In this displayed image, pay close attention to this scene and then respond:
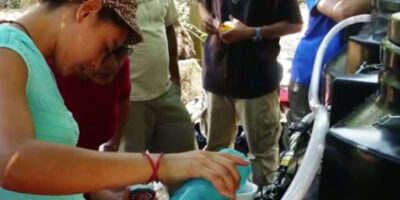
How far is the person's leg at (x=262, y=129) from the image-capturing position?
119 inches

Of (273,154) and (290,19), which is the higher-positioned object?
(290,19)

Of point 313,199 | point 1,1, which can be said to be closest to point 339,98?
point 313,199

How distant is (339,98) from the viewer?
111 centimetres

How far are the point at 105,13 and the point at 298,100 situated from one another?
1.77 meters

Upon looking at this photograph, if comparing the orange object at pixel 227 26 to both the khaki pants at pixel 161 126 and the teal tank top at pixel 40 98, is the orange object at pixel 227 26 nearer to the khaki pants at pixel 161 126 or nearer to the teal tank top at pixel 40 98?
the khaki pants at pixel 161 126

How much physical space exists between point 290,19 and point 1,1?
447 centimetres

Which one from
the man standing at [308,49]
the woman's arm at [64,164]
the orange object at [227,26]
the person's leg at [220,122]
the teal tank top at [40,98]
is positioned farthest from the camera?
the person's leg at [220,122]

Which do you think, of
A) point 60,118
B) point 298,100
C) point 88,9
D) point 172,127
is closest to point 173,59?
point 172,127

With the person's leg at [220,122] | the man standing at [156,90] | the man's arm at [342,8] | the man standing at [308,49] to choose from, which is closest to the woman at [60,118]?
the man's arm at [342,8]

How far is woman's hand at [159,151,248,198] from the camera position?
1027 mm

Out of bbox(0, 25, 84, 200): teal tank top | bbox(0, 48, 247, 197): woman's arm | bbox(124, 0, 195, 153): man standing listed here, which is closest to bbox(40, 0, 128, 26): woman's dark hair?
bbox(0, 25, 84, 200): teal tank top

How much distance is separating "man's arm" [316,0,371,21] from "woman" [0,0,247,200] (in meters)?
1.15

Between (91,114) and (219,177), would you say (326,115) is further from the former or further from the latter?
(91,114)

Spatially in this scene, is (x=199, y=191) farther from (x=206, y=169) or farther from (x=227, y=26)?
(x=227, y=26)
